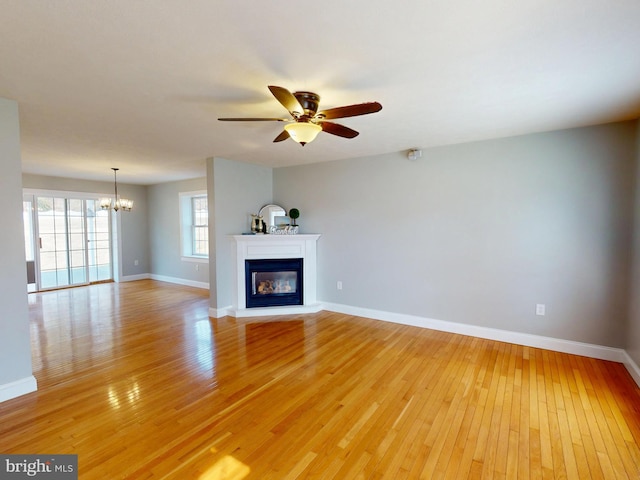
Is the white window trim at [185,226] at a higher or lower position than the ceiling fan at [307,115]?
lower

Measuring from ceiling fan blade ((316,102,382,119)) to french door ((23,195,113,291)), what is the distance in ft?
22.7

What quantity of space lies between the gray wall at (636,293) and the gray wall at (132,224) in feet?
29.5

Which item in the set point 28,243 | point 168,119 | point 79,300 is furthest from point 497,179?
point 28,243

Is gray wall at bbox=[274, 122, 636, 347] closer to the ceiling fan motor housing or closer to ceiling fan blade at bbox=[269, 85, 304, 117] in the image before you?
the ceiling fan motor housing

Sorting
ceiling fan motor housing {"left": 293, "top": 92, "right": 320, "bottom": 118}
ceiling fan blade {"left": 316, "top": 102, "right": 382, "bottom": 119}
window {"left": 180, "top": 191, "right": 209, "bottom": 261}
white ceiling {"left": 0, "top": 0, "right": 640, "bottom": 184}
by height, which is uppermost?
white ceiling {"left": 0, "top": 0, "right": 640, "bottom": 184}

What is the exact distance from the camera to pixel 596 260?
312 centimetres

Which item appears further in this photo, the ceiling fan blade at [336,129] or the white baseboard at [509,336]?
the white baseboard at [509,336]

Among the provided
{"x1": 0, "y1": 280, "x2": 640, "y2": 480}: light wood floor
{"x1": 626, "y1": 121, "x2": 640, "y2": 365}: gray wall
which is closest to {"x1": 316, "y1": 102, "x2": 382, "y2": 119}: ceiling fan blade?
{"x1": 0, "y1": 280, "x2": 640, "y2": 480}: light wood floor

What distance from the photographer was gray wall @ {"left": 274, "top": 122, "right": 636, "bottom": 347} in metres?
3.08

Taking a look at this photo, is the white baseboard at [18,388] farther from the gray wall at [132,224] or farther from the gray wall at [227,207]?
the gray wall at [132,224]

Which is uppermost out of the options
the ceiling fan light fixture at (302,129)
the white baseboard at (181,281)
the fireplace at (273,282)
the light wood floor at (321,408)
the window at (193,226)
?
the ceiling fan light fixture at (302,129)

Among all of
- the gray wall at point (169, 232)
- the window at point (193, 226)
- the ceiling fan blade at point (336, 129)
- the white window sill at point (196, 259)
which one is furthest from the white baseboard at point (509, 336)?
the gray wall at point (169, 232)

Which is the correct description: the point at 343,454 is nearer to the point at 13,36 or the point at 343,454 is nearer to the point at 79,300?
the point at 13,36

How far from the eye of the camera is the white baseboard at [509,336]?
3.09 m
